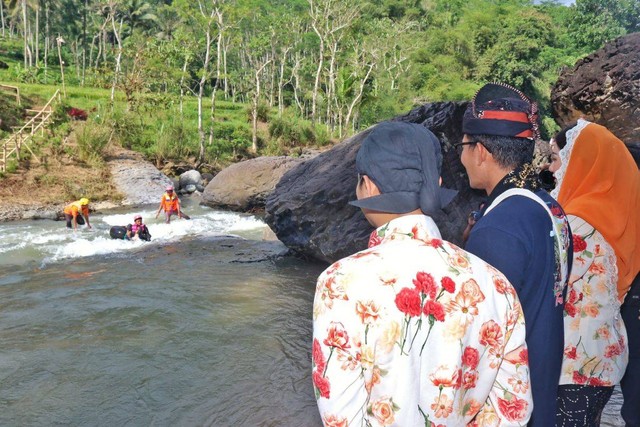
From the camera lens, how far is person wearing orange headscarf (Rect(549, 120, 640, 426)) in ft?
6.77

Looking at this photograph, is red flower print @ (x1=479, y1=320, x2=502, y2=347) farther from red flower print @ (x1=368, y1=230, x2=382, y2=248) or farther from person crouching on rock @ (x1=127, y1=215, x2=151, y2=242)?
person crouching on rock @ (x1=127, y1=215, x2=151, y2=242)

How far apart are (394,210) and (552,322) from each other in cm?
69

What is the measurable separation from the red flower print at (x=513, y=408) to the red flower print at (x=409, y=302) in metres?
0.46

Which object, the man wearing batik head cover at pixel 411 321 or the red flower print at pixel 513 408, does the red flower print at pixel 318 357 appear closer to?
the man wearing batik head cover at pixel 411 321

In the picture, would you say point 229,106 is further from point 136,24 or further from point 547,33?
point 547,33

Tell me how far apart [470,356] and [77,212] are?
13.5 m

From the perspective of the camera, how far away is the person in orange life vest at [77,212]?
42.5 feet

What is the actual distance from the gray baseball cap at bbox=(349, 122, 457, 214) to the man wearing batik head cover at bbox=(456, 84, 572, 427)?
27 centimetres

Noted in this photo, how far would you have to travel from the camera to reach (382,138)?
4.74 ft

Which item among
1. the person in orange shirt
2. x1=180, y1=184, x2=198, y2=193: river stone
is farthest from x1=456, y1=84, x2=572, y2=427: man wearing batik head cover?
x1=180, y1=184, x2=198, y2=193: river stone

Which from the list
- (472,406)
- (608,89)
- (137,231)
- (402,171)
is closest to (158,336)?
(472,406)

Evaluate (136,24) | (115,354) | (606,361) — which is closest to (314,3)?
(136,24)

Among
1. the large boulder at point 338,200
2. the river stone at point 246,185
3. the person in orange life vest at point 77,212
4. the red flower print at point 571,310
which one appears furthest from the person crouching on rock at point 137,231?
the red flower print at point 571,310

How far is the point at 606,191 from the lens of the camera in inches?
85.5
